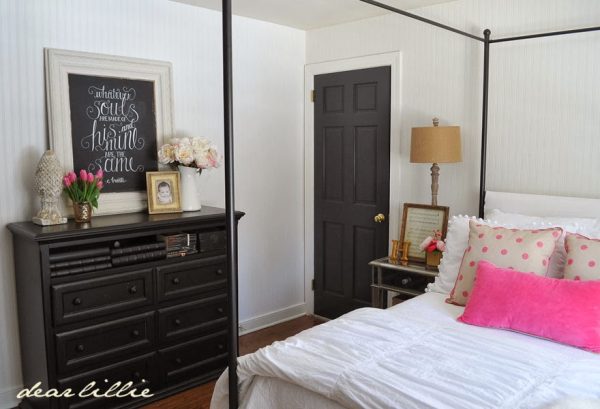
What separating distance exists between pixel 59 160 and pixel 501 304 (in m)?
2.42

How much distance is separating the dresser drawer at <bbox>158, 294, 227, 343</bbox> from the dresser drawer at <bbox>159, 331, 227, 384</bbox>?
0.07m

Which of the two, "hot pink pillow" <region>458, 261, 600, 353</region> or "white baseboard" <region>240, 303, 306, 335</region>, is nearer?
"hot pink pillow" <region>458, 261, 600, 353</region>

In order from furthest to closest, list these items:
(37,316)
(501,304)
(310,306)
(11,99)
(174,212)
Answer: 1. (310,306)
2. (174,212)
3. (11,99)
4. (37,316)
5. (501,304)

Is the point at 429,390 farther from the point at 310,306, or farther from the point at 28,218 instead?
the point at 310,306

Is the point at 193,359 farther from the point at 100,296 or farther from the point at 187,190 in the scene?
the point at 187,190

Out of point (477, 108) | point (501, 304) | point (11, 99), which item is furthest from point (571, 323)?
point (11, 99)

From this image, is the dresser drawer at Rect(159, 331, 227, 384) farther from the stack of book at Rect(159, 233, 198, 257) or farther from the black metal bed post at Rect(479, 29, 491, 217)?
the black metal bed post at Rect(479, 29, 491, 217)

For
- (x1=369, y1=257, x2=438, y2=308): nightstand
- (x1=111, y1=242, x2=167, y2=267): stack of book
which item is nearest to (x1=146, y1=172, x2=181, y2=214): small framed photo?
(x1=111, y1=242, x2=167, y2=267): stack of book

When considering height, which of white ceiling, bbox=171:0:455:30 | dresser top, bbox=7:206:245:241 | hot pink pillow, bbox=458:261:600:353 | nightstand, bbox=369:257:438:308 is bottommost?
nightstand, bbox=369:257:438:308

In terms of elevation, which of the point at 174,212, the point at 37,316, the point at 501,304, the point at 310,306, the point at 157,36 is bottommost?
the point at 310,306

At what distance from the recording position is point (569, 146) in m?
3.04

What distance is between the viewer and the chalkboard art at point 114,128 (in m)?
3.18

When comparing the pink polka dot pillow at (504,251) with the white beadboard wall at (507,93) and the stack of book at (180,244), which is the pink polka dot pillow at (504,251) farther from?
the stack of book at (180,244)

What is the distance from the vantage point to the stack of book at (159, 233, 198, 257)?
3.17 m
